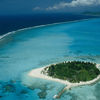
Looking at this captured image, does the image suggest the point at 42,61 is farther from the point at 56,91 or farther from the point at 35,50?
the point at 56,91

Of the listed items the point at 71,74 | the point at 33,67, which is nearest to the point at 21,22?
the point at 33,67

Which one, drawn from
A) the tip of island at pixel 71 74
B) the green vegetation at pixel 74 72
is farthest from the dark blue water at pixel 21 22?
the green vegetation at pixel 74 72

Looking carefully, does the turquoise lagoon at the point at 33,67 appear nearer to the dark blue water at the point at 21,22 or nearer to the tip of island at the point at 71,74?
the tip of island at the point at 71,74

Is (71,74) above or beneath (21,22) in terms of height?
beneath

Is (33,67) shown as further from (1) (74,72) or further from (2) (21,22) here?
(2) (21,22)

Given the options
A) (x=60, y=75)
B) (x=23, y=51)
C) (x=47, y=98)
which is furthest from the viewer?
(x=23, y=51)

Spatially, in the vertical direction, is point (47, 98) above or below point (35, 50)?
below

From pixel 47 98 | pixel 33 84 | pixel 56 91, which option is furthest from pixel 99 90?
pixel 33 84

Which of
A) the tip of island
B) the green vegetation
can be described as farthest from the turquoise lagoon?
the green vegetation
